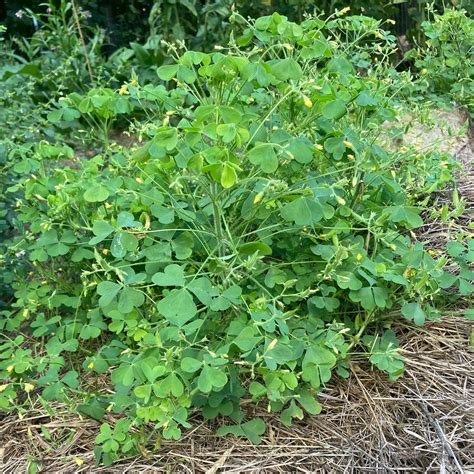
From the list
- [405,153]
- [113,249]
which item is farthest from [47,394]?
[405,153]

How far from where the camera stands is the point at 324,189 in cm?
172

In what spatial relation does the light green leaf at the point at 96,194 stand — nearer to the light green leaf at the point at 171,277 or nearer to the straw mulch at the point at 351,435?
the light green leaf at the point at 171,277

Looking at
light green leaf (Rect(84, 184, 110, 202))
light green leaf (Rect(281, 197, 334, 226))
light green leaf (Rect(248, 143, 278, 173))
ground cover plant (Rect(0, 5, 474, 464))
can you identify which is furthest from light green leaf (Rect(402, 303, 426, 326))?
light green leaf (Rect(84, 184, 110, 202))

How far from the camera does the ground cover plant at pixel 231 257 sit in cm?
149

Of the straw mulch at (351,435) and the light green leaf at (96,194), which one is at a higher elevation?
the light green leaf at (96,194)

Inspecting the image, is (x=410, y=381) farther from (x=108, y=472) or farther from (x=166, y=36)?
(x=166, y=36)

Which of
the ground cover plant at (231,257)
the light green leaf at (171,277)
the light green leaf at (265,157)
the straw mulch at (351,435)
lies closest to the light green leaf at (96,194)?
the ground cover plant at (231,257)

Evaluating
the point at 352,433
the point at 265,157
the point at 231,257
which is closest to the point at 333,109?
the point at 265,157

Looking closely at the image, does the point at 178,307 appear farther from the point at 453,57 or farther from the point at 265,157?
the point at 453,57

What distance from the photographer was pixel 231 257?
5.15ft

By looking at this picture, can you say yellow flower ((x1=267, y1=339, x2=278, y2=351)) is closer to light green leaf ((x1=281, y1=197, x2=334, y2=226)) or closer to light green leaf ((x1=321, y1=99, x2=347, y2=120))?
light green leaf ((x1=281, y1=197, x2=334, y2=226))

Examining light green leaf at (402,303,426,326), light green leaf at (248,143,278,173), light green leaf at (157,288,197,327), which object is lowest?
light green leaf at (402,303,426,326)

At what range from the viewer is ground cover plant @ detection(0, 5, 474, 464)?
149 centimetres

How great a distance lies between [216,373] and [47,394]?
23.9 inches
